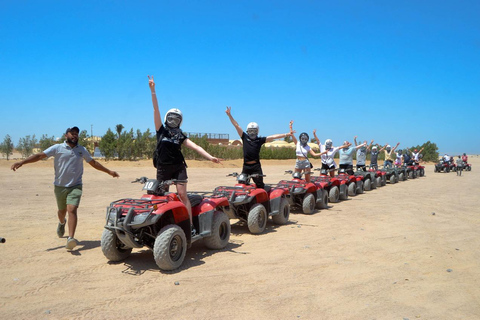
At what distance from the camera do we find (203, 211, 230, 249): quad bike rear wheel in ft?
20.9

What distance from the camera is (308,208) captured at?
407 inches

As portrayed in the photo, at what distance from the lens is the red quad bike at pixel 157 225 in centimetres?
506

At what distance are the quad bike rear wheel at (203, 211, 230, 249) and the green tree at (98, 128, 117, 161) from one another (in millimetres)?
31217

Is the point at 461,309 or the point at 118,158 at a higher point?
the point at 118,158

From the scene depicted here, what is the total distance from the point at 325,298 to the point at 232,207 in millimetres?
3617

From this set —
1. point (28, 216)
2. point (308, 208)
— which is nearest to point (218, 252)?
point (308, 208)

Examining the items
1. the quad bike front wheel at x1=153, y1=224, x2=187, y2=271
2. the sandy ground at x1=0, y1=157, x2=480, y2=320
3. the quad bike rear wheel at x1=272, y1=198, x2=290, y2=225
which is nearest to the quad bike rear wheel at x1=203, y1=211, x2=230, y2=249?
the sandy ground at x1=0, y1=157, x2=480, y2=320

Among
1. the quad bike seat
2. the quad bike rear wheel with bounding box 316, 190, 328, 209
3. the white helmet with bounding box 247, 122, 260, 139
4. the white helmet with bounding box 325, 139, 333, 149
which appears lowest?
the quad bike rear wheel with bounding box 316, 190, 328, 209

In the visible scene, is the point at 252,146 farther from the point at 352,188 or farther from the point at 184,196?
the point at 352,188

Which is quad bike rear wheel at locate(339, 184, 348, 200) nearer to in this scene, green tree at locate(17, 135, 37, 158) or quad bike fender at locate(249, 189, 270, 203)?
quad bike fender at locate(249, 189, 270, 203)

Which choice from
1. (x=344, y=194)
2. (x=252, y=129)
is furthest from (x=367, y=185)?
(x=252, y=129)

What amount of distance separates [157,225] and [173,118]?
166 centimetres

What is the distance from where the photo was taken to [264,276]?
5.10 meters

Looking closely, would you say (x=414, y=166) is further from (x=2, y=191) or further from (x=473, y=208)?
(x=2, y=191)
